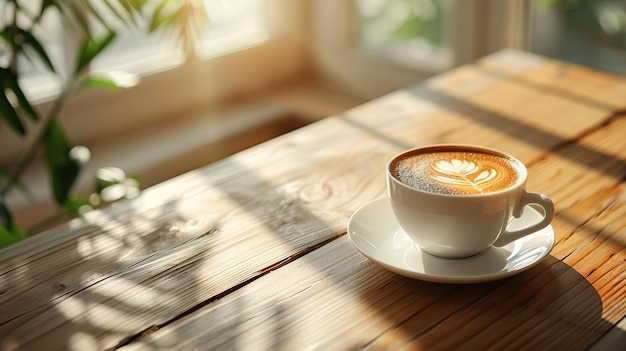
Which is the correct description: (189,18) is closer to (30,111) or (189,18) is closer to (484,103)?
(30,111)

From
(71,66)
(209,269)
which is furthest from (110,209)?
(71,66)

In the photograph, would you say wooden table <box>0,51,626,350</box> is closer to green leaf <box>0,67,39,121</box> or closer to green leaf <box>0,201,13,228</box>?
green leaf <box>0,67,39,121</box>

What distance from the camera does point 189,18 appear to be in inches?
58.4

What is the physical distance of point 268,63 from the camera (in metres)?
2.25

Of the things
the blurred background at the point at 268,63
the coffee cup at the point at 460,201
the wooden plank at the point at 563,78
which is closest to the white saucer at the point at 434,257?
the coffee cup at the point at 460,201

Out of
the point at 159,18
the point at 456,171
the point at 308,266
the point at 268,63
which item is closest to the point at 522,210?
the point at 456,171

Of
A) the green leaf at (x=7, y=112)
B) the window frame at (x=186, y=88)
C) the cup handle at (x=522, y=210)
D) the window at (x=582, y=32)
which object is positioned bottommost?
the window frame at (x=186, y=88)

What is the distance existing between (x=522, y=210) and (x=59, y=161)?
0.94m

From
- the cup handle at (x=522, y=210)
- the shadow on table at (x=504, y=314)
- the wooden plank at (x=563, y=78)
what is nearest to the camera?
the shadow on table at (x=504, y=314)

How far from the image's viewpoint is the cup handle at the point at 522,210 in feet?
2.56

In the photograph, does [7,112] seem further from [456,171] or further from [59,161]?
[456,171]

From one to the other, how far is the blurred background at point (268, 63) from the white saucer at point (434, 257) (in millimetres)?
1015

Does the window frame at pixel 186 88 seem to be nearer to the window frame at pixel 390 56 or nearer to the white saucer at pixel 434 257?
the window frame at pixel 390 56

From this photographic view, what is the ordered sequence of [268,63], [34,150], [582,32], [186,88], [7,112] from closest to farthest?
1. [7,112]
2. [34,150]
3. [582,32]
4. [186,88]
5. [268,63]
